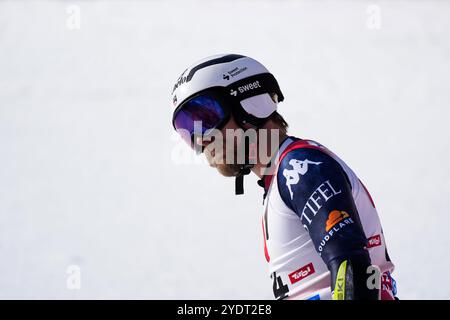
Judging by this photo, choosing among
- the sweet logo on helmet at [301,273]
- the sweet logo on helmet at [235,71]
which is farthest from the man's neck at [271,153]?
the sweet logo on helmet at [301,273]

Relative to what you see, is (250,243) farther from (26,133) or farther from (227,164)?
(227,164)

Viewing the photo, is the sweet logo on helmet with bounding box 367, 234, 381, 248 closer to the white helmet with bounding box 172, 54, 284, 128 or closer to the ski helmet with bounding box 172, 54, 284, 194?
the ski helmet with bounding box 172, 54, 284, 194

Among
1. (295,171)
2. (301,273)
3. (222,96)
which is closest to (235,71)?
(222,96)

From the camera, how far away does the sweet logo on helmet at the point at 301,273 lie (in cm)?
409

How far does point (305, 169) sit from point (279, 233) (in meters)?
0.47

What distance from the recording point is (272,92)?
492 centimetres

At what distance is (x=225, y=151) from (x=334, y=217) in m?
1.09

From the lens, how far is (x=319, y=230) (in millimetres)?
3709

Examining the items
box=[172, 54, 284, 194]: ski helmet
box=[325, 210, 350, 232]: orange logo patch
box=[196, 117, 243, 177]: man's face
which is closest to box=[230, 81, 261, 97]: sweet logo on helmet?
box=[172, 54, 284, 194]: ski helmet

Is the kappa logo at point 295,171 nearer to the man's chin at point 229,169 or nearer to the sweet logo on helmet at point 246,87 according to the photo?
the man's chin at point 229,169

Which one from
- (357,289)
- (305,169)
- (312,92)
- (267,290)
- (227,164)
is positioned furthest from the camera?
(312,92)

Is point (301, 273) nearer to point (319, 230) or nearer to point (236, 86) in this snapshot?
point (319, 230)
